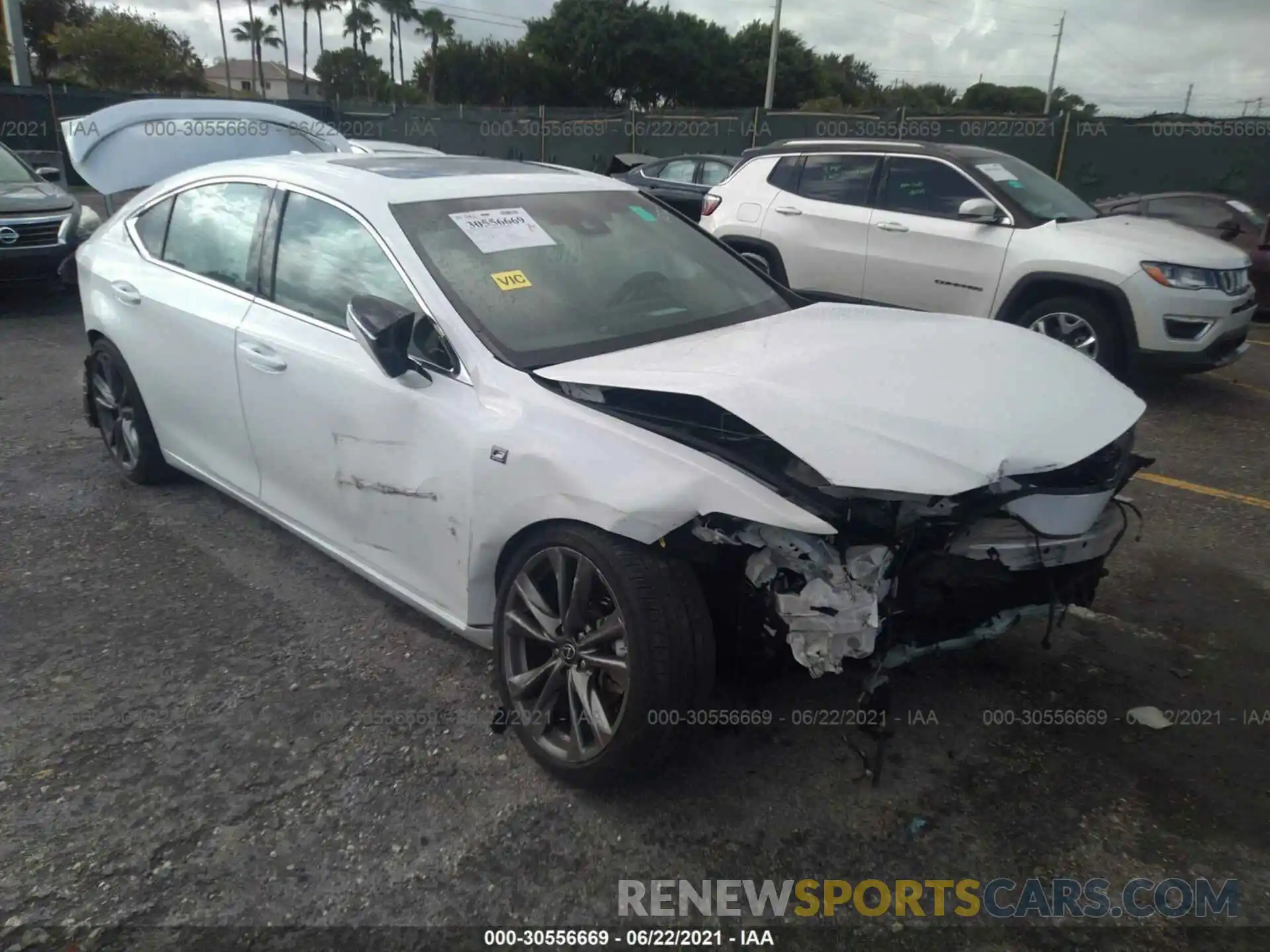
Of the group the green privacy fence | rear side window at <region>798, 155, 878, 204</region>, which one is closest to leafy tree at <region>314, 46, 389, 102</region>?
the green privacy fence

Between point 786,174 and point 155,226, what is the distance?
5409 millimetres

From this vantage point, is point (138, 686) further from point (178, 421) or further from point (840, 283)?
point (840, 283)

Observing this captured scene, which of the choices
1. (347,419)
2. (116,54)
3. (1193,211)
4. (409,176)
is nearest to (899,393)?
(347,419)

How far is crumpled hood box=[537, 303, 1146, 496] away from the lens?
233 centimetres

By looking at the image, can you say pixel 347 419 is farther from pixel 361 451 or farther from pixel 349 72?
pixel 349 72

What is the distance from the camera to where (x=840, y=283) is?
7723mm

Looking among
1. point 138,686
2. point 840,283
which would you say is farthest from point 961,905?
point 840,283

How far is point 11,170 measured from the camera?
1006 cm

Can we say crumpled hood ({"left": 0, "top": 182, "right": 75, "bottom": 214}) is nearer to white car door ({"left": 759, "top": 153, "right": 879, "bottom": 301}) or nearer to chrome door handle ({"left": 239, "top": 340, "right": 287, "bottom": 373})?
white car door ({"left": 759, "top": 153, "right": 879, "bottom": 301})

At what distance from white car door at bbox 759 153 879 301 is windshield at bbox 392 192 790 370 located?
4.08 m

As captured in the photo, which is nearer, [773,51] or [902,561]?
[902,561]

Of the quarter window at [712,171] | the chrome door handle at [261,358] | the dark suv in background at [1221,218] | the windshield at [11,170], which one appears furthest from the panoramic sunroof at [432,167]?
the quarter window at [712,171]

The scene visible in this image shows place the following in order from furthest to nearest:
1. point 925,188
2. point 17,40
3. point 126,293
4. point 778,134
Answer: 1. point 17,40
2. point 778,134
3. point 925,188
4. point 126,293

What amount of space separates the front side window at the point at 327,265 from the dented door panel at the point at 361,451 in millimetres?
80
